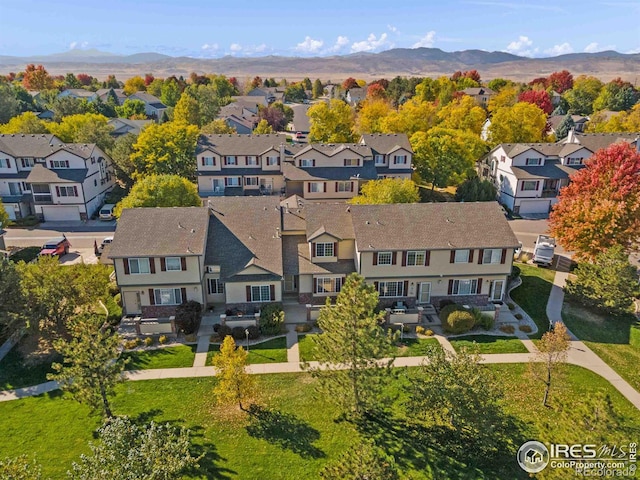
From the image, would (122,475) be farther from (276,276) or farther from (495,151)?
(495,151)

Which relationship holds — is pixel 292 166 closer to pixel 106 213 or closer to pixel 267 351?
pixel 106 213

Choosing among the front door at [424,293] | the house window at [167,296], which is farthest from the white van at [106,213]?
the front door at [424,293]

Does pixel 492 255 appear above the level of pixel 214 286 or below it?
above

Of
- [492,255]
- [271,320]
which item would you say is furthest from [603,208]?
[271,320]

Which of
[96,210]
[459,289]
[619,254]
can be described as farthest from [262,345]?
[96,210]

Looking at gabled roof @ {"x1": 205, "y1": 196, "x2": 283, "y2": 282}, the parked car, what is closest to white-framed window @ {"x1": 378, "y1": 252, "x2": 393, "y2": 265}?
gabled roof @ {"x1": 205, "y1": 196, "x2": 283, "y2": 282}

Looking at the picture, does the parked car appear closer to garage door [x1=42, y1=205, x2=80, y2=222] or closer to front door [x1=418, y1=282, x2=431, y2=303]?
garage door [x1=42, y1=205, x2=80, y2=222]
